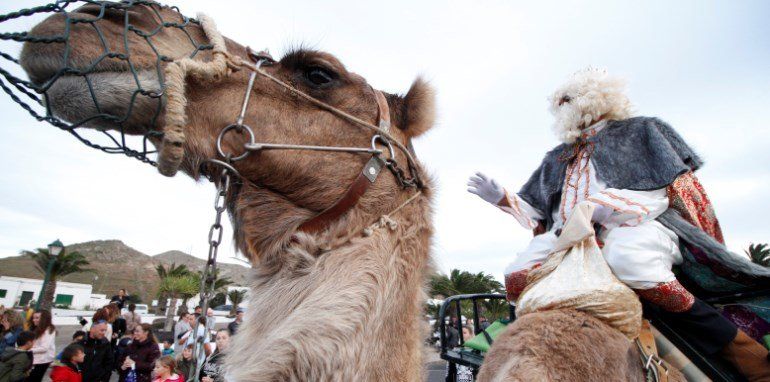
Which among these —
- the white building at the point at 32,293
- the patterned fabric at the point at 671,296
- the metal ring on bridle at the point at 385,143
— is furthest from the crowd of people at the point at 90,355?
the white building at the point at 32,293

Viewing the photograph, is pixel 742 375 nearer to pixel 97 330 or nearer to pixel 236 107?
pixel 236 107

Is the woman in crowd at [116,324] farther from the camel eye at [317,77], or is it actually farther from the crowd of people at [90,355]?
the camel eye at [317,77]

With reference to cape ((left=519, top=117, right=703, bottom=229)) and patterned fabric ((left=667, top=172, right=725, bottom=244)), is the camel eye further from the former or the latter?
patterned fabric ((left=667, top=172, right=725, bottom=244))

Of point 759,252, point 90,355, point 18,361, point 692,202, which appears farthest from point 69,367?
point 759,252

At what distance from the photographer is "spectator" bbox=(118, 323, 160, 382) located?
7984 millimetres

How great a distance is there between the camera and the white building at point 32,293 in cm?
4766

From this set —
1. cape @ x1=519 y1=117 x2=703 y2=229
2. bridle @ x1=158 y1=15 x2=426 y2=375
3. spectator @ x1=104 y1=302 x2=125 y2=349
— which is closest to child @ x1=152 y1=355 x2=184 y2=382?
spectator @ x1=104 y1=302 x2=125 y2=349

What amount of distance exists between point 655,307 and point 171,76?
269 cm

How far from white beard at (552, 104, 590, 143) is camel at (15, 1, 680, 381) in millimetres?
1336

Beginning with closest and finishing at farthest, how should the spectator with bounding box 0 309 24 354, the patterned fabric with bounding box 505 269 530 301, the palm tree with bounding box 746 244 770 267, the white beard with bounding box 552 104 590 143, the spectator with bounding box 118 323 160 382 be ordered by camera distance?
the patterned fabric with bounding box 505 269 530 301
the white beard with bounding box 552 104 590 143
the spectator with bounding box 118 323 160 382
the spectator with bounding box 0 309 24 354
the palm tree with bounding box 746 244 770 267

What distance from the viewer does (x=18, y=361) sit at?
6.81 meters

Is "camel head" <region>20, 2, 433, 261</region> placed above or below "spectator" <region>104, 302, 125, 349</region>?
above

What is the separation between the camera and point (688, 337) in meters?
2.23

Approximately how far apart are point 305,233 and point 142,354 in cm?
787
